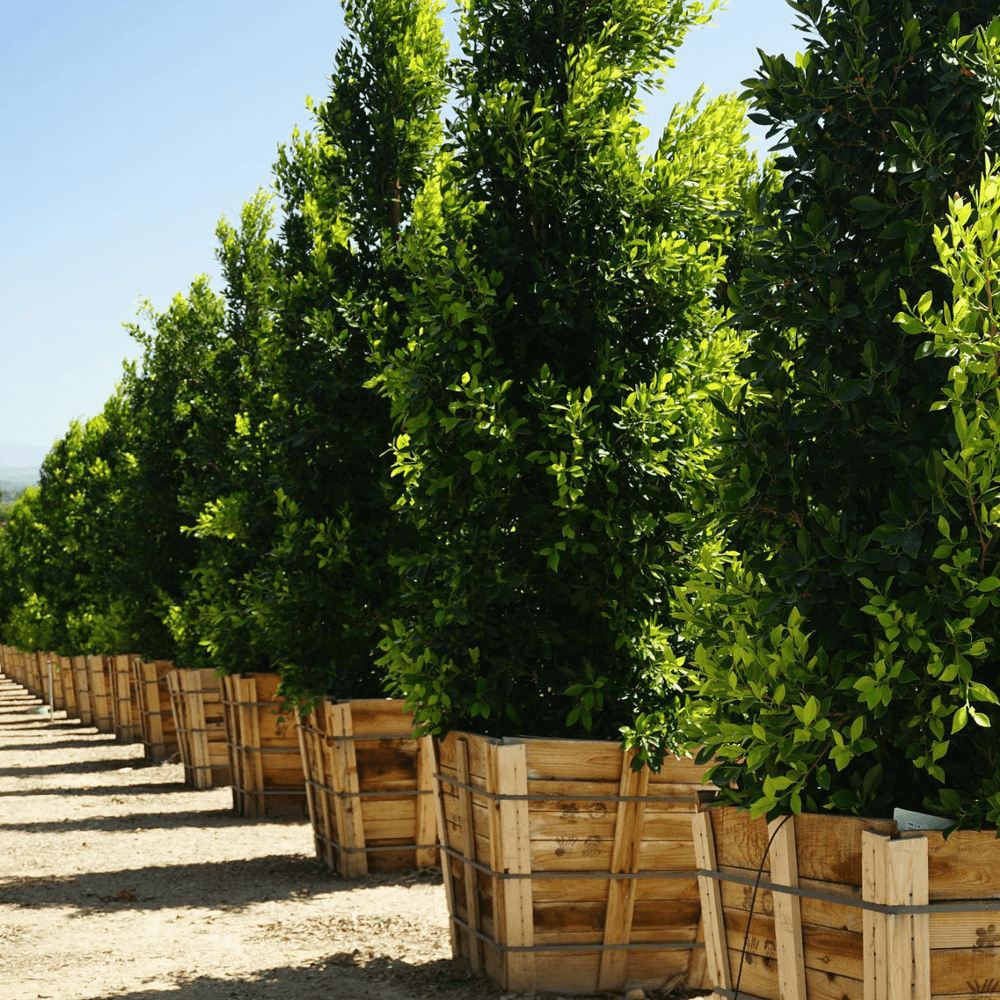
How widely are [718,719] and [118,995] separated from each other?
4896 millimetres

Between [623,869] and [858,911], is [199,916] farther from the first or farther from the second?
[858,911]

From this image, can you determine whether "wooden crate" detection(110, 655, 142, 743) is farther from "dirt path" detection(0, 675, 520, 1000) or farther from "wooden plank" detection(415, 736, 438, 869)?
"wooden plank" detection(415, 736, 438, 869)

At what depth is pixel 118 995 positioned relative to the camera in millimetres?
7582

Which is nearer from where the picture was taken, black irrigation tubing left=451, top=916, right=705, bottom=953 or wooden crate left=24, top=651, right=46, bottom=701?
black irrigation tubing left=451, top=916, right=705, bottom=953

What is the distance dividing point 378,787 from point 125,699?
696 inches

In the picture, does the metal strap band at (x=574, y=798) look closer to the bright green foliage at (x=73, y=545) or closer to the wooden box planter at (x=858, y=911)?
the wooden box planter at (x=858, y=911)

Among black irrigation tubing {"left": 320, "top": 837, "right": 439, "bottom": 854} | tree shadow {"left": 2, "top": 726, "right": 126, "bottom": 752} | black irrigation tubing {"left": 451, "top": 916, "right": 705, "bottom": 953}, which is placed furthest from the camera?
tree shadow {"left": 2, "top": 726, "right": 126, "bottom": 752}

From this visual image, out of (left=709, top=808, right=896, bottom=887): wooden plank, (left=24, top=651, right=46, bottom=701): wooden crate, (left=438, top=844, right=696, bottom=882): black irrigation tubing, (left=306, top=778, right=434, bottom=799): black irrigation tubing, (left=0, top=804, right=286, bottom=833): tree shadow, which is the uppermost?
(left=709, top=808, right=896, bottom=887): wooden plank

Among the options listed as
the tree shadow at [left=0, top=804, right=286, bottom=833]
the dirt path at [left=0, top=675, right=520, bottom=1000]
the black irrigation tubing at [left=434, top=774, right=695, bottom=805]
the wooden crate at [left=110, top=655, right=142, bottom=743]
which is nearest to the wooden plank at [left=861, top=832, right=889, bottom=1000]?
the black irrigation tubing at [left=434, top=774, right=695, bottom=805]

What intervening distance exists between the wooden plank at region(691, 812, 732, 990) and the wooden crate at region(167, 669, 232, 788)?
44.7ft

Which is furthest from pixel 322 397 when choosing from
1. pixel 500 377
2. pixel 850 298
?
pixel 850 298

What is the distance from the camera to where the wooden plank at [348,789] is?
1056 cm

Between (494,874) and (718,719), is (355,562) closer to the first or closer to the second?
(494,874)

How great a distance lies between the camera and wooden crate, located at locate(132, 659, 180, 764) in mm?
22672
